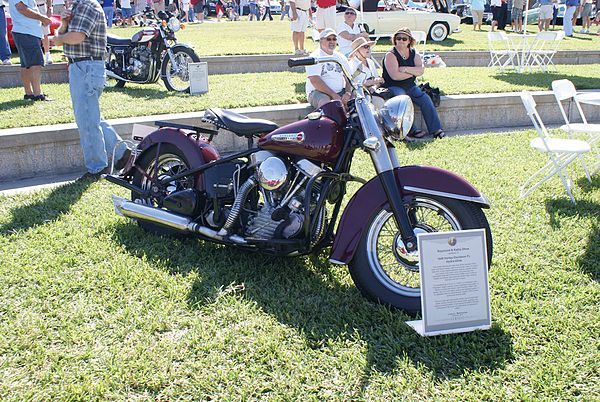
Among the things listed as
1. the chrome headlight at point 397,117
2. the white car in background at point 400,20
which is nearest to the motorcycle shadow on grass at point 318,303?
the chrome headlight at point 397,117

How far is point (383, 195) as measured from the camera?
3.30 metres

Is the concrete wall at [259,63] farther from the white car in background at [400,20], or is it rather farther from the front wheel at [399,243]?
the front wheel at [399,243]

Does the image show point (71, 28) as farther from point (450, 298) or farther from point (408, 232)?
point (450, 298)

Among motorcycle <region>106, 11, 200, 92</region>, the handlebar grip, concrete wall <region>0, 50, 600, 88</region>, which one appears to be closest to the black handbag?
motorcycle <region>106, 11, 200, 92</region>

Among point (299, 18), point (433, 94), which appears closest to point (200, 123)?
point (433, 94)

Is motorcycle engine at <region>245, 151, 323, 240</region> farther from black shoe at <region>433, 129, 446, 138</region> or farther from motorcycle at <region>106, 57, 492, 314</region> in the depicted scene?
black shoe at <region>433, 129, 446, 138</region>

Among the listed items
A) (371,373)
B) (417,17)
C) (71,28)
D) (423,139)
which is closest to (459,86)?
(423,139)

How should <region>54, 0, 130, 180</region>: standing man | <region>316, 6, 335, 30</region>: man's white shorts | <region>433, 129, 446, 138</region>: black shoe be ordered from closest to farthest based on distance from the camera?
<region>54, 0, 130, 180</region>: standing man → <region>433, 129, 446, 138</region>: black shoe → <region>316, 6, 335, 30</region>: man's white shorts

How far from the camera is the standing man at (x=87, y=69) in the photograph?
5.42 m

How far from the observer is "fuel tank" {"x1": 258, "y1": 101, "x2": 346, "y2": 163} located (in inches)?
138

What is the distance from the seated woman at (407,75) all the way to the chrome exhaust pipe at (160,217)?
4.35 meters

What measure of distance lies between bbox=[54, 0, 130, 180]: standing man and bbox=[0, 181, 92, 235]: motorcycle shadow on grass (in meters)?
0.36

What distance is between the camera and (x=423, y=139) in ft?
24.9

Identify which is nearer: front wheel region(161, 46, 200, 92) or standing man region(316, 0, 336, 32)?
front wheel region(161, 46, 200, 92)
